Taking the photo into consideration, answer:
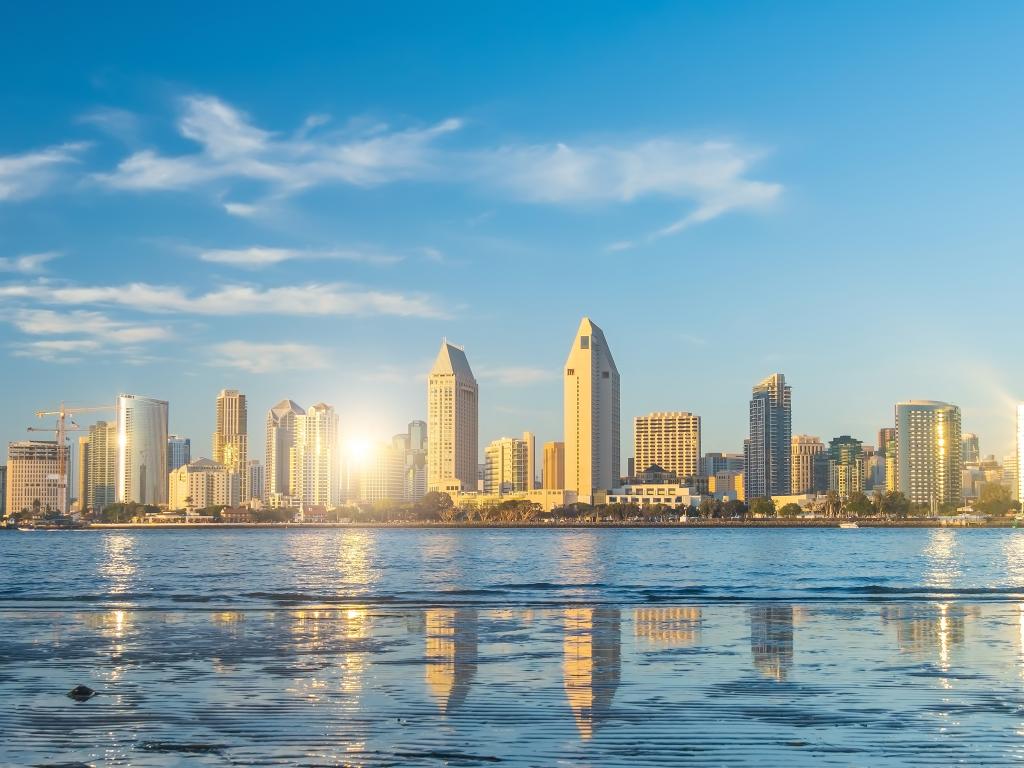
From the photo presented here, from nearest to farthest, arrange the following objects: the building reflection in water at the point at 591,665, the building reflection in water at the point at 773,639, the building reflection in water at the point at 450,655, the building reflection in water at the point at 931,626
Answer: the building reflection in water at the point at 591,665 < the building reflection in water at the point at 450,655 < the building reflection in water at the point at 773,639 < the building reflection in water at the point at 931,626

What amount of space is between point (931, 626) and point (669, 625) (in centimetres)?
931

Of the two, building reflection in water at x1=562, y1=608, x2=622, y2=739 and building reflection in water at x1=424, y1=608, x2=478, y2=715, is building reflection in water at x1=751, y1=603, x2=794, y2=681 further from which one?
building reflection in water at x1=424, y1=608, x2=478, y2=715

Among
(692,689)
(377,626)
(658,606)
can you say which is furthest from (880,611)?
(692,689)

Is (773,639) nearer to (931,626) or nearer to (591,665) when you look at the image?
(931,626)

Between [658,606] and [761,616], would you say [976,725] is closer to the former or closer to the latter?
[761,616]

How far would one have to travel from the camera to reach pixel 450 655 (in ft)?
109

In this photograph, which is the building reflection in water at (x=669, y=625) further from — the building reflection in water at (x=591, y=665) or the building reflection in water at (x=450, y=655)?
the building reflection in water at (x=450, y=655)

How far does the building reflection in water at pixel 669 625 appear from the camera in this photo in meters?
37.2

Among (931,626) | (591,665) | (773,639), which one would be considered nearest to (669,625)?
(773,639)

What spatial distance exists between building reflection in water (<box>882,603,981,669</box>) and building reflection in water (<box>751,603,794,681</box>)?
355 centimetres

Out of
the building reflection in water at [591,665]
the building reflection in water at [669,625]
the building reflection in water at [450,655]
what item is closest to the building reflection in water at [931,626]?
the building reflection in water at [669,625]

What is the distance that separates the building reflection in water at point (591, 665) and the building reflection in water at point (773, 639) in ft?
12.8

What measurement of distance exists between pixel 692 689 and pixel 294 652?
44.2 ft

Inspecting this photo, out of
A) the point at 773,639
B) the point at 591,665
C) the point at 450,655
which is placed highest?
the point at 591,665
